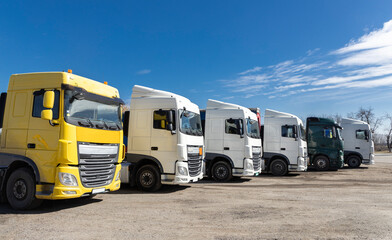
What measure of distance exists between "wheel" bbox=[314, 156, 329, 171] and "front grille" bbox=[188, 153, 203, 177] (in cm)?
1012

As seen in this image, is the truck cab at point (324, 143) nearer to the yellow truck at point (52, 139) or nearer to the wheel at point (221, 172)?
the wheel at point (221, 172)

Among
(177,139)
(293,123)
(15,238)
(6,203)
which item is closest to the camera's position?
(15,238)

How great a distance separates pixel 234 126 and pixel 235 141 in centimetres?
61

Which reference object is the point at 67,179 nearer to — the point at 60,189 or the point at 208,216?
the point at 60,189

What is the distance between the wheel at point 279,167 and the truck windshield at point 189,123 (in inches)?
249

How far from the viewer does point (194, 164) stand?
1008cm

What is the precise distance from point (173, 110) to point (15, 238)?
5.45m

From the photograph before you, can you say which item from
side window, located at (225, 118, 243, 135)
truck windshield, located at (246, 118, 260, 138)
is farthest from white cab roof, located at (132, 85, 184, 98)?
truck windshield, located at (246, 118, 260, 138)

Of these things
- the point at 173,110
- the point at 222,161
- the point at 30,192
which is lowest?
the point at 30,192

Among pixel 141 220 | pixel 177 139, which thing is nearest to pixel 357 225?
pixel 141 220

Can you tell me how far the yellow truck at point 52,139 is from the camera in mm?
6605

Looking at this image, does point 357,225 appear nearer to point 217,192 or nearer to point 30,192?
point 217,192

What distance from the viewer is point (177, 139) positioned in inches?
368

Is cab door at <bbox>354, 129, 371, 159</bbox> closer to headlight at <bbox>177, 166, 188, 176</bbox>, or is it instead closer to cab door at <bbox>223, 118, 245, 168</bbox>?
cab door at <bbox>223, 118, 245, 168</bbox>
